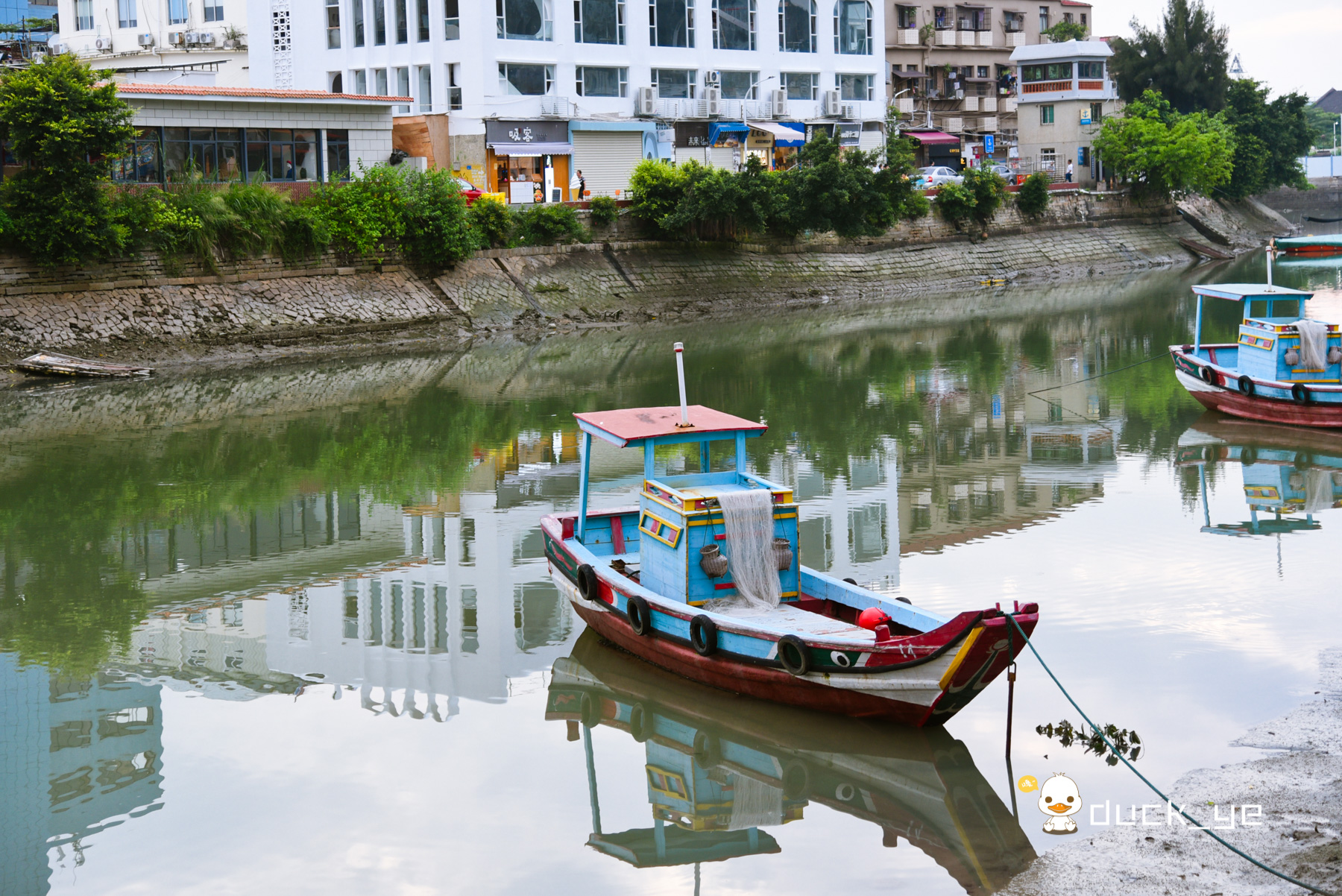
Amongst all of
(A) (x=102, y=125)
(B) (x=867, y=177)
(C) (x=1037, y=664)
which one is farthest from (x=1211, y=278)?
(C) (x=1037, y=664)

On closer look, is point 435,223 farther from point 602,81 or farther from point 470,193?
point 602,81

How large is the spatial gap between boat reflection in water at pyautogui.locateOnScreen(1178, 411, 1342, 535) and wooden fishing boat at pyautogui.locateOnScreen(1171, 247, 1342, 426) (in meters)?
0.31

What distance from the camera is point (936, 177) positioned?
57.2 m

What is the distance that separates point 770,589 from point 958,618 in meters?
2.38

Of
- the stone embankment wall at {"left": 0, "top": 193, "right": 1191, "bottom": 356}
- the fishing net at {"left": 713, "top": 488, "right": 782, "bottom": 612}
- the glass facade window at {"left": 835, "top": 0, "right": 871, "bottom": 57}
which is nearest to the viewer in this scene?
the fishing net at {"left": 713, "top": 488, "right": 782, "bottom": 612}

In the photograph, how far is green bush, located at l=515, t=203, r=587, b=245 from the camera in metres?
41.0

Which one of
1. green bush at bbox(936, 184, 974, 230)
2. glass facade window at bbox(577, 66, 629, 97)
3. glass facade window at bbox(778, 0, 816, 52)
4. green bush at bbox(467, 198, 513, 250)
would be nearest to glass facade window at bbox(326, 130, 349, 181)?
green bush at bbox(467, 198, 513, 250)

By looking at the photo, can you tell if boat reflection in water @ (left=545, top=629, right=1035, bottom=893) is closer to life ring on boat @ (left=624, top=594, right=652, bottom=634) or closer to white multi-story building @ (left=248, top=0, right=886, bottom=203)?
life ring on boat @ (left=624, top=594, right=652, bottom=634)

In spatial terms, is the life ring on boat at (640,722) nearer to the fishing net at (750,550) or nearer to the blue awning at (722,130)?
the fishing net at (750,550)

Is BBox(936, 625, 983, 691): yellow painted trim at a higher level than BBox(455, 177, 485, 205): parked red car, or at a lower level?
lower

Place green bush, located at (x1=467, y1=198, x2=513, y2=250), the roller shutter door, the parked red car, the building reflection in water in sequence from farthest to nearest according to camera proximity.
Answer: the roller shutter door, the parked red car, green bush, located at (x1=467, y1=198, x2=513, y2=250), the building reflection in water

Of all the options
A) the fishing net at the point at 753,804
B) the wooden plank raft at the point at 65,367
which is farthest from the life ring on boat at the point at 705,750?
the wooden plank raft at the point at 65,367

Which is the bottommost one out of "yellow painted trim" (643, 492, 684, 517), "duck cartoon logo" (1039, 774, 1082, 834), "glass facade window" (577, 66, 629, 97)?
"duck cartoon logo" (1039, 774, 1082, 834)

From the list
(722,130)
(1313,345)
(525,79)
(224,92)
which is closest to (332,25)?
(525,79)
